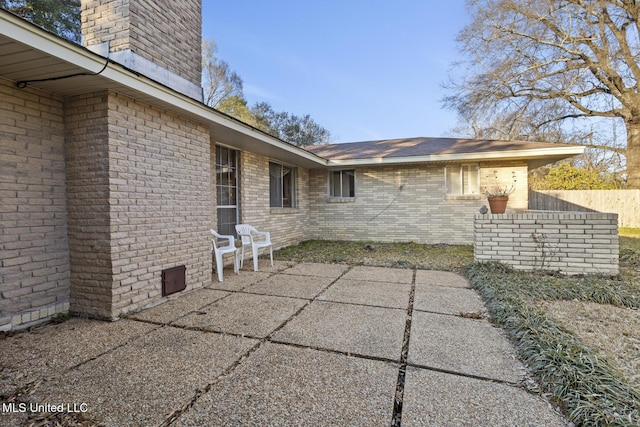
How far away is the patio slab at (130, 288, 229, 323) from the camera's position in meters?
3.36

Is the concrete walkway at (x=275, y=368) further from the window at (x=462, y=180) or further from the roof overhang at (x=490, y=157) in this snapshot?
the window at (x=462, y=180)

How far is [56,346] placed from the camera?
2650 millimetres

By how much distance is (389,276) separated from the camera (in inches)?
208

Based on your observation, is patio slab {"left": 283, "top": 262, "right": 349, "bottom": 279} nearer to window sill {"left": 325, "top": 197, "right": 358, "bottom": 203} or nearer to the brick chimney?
the brick chimney

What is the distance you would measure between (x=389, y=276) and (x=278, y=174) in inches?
188

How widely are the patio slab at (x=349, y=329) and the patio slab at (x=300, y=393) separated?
0.21 metres

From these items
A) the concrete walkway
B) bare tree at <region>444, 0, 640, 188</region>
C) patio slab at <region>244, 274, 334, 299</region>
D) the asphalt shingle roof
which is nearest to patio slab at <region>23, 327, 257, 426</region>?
the concrete walkway

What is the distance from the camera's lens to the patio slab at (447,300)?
3.59 meters

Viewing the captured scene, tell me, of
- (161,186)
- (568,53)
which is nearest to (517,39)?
(568,53)

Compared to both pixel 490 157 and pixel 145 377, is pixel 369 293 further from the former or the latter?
pixel 490 157

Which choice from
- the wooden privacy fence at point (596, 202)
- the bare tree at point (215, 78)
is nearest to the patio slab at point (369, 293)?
the wooden privacy fence at point (596, 202)

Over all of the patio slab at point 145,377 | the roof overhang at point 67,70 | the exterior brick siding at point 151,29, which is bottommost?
the patio slab at point 145,377

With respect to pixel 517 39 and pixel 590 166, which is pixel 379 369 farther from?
pixel 590 166

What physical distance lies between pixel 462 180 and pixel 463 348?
7.45 m
